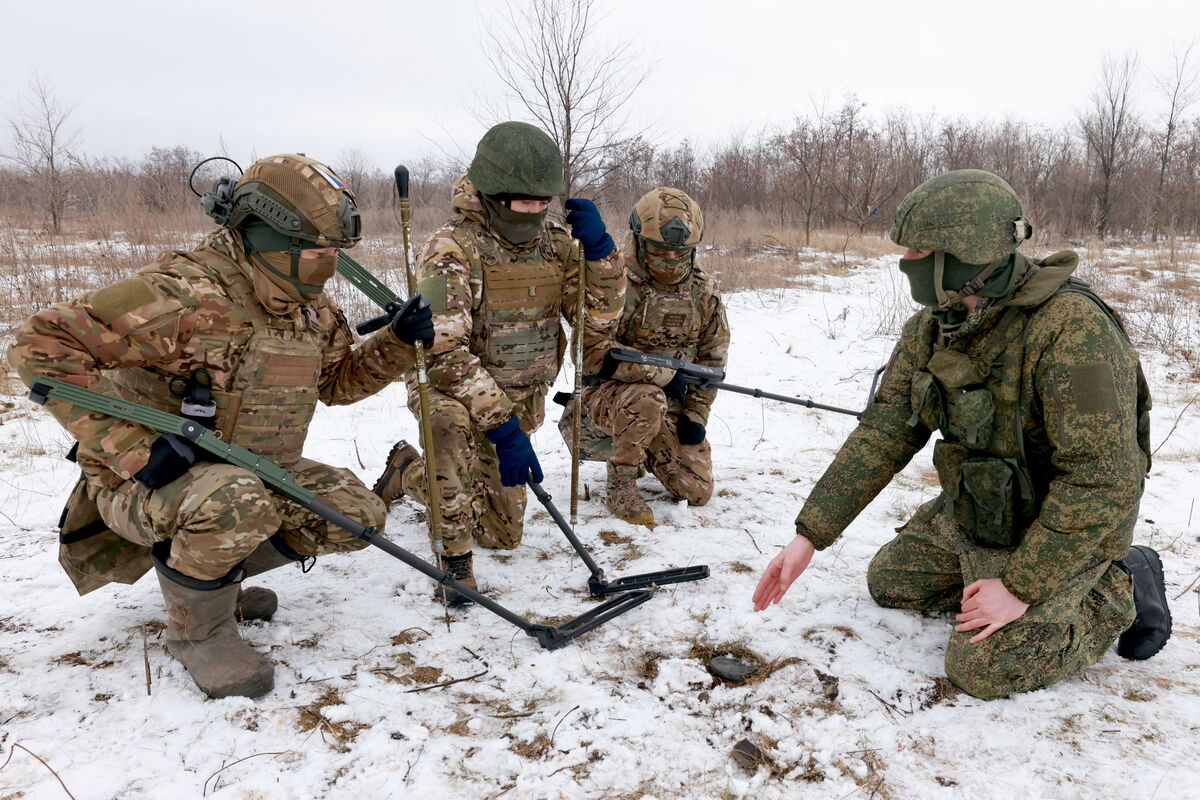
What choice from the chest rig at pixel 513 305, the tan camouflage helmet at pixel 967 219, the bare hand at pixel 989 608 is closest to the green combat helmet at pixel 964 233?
the tan camouflage helmet at pixel 967 219

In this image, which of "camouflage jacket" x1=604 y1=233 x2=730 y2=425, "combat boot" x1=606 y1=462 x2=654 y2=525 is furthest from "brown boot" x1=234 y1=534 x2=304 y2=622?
"camouflage jacket" x1=604 y1=233 x2=730 y2=425

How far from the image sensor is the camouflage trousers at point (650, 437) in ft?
13.8

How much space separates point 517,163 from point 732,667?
240 centimetres

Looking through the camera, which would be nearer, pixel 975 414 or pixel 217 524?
pixel 217 524

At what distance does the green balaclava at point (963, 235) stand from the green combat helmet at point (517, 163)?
1599mm

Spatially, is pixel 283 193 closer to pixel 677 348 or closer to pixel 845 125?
pixel 677 348

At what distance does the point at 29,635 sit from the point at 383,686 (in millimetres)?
1494

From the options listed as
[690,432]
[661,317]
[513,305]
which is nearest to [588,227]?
[513,305]

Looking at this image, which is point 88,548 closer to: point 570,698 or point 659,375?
point 570,698

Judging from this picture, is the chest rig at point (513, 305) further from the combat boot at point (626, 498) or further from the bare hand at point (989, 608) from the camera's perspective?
the bare hand at point (989, 608)

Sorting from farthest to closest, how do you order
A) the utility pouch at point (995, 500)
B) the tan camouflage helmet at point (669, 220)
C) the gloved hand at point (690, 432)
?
the gloved hand at point (690, 432) → the tan camouflage helmet at point (669, 220) → the utility pouch at point (995, 500)

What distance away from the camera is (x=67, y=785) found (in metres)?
2.03

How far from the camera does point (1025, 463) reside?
2568 mm

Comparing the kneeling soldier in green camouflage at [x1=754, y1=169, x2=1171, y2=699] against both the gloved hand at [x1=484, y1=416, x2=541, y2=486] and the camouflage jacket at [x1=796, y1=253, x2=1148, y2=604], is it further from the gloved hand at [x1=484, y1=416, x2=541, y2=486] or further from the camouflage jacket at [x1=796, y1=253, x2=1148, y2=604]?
the gloved hand at [x1=484, y1=416, x2=541, y2=486]
